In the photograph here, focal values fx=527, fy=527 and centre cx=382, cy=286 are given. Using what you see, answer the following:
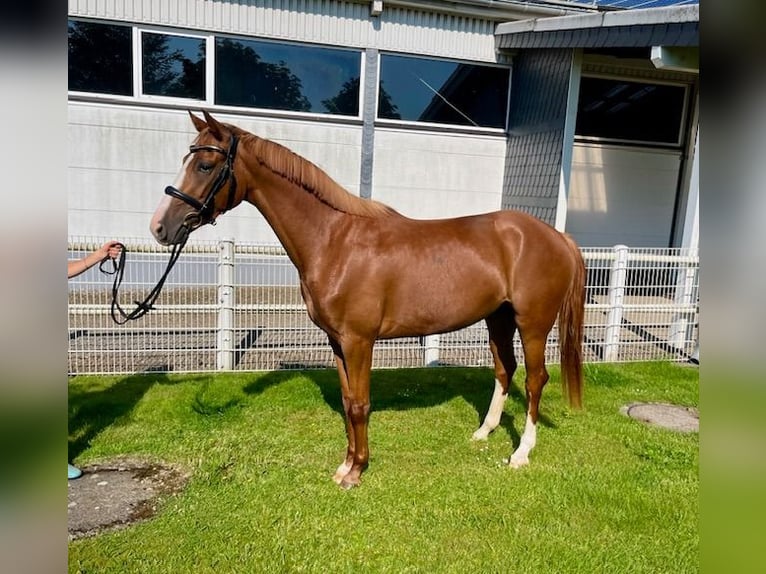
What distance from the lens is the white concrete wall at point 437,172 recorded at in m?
8.98

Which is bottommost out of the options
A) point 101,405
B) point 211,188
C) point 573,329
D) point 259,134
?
point 101,405

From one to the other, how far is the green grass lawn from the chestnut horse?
349mm

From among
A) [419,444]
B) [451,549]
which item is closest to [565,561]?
[451,549]

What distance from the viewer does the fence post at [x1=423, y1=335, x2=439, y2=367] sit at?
5785 millimetres

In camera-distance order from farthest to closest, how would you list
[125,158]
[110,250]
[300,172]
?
1. [125,158]
2. [300,172]
3. [110,250]

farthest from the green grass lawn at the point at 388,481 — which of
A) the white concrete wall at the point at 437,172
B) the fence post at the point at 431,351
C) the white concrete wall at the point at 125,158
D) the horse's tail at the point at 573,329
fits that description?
the white concrete wall at the point at 437,172

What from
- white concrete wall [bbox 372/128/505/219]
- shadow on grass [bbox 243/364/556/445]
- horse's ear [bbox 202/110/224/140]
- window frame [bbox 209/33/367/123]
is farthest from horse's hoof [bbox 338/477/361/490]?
window frame [bbox 209/33/367/123]

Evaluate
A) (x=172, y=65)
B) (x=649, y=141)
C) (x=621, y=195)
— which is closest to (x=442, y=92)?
(x=621, y=195)

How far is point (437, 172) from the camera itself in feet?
30.2

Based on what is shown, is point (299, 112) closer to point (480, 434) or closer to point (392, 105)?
point (392, 105)

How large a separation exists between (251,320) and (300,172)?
8.76 feet
